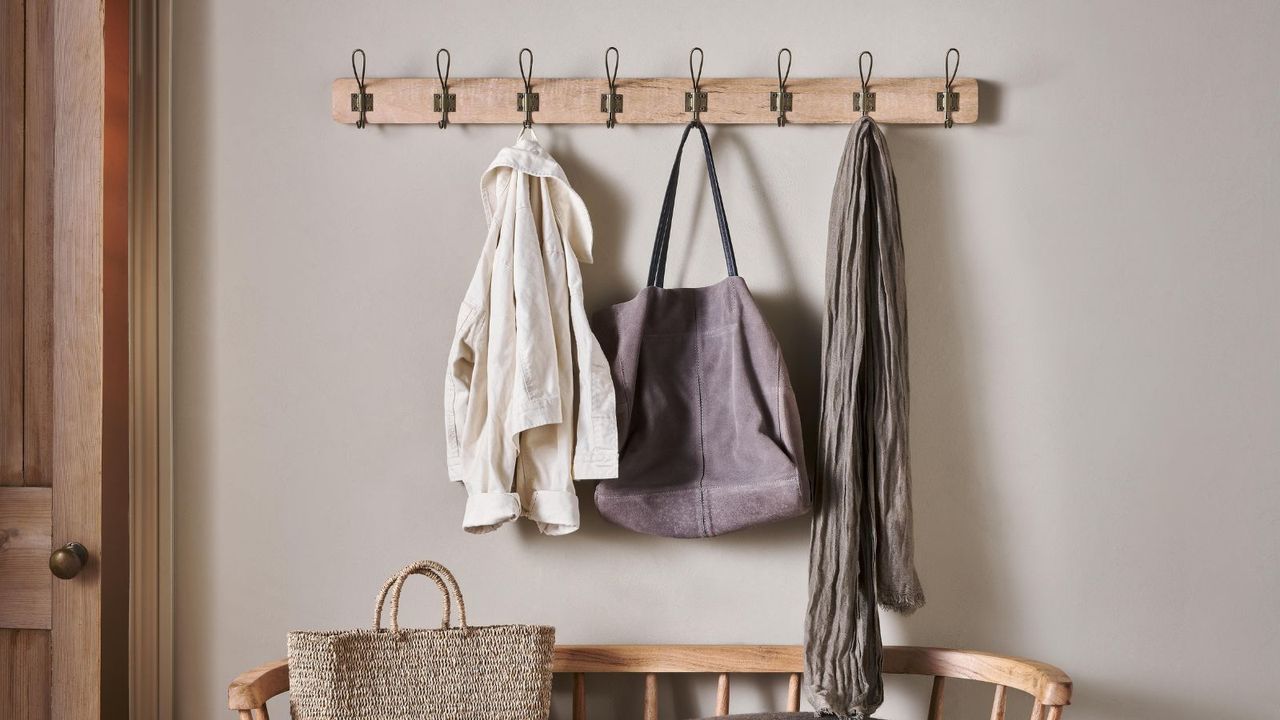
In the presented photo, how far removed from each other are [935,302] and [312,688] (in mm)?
1253

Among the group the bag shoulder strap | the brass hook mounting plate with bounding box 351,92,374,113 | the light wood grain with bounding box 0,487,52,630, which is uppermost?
the brass hook mounting plate with bounding box 351,92,374,113

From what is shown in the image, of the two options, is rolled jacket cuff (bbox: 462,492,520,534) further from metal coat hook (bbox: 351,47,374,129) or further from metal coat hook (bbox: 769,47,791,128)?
metal coat hook (bbox: 769,47,791,128)

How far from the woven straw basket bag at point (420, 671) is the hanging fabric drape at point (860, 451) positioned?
0.47m

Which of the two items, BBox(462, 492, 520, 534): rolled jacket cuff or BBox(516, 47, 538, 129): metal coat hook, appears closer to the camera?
BBox(462, 492, 520, 534): rolled jacket cuff

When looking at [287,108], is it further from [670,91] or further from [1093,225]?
[1093,225]

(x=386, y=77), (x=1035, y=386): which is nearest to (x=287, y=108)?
(x=386, y=77)

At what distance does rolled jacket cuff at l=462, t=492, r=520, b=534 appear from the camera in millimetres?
1396

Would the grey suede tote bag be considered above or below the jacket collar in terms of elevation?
below

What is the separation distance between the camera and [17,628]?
1.47 m

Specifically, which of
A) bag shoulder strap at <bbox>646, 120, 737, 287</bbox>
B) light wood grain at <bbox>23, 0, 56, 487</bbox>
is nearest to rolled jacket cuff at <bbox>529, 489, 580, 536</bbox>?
bag shoulder strap at <bbox>646, 120, 737, 287</bbox>

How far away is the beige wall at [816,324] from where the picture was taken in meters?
1.56

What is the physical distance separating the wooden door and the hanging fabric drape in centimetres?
125

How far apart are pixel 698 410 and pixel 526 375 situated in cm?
31

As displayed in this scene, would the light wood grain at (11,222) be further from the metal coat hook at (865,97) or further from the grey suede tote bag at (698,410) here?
the metal coat hook at (865,97)
